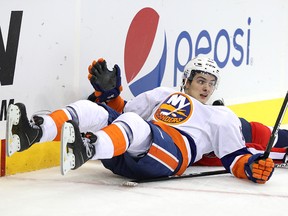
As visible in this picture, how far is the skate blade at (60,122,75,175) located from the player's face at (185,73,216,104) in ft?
3.44

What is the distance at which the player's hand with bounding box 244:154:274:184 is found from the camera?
2.79m

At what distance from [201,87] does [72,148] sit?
108cm

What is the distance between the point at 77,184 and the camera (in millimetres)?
2789

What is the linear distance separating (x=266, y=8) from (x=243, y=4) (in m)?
0.37

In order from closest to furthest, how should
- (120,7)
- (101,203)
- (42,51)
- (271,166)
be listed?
(101,203) → (271,166) → (42,51) → (120,7)

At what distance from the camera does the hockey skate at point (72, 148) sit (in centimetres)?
230

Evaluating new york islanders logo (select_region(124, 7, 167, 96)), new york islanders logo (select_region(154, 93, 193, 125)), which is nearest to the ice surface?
→ new york islanders logo (select_region(154, 93, 193, 125))

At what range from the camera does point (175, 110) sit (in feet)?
10.2

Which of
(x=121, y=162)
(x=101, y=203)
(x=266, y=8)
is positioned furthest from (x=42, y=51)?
(x=266, y=8)

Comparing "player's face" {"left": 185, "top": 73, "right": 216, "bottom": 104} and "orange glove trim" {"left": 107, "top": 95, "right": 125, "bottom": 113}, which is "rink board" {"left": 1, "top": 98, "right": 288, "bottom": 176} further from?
"player's face" {"left": 185, "top": 73, "right": 216, "bottom": 104}

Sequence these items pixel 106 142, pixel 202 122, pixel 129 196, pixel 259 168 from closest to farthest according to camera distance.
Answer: pixel 106 142 < pixel 129 196 < pixel 259 168 < pixel 202 122

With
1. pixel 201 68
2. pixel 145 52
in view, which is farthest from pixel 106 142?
pixel 145 52

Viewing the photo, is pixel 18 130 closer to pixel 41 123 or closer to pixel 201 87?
pixel 41 123

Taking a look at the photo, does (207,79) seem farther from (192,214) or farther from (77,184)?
(192,214)
